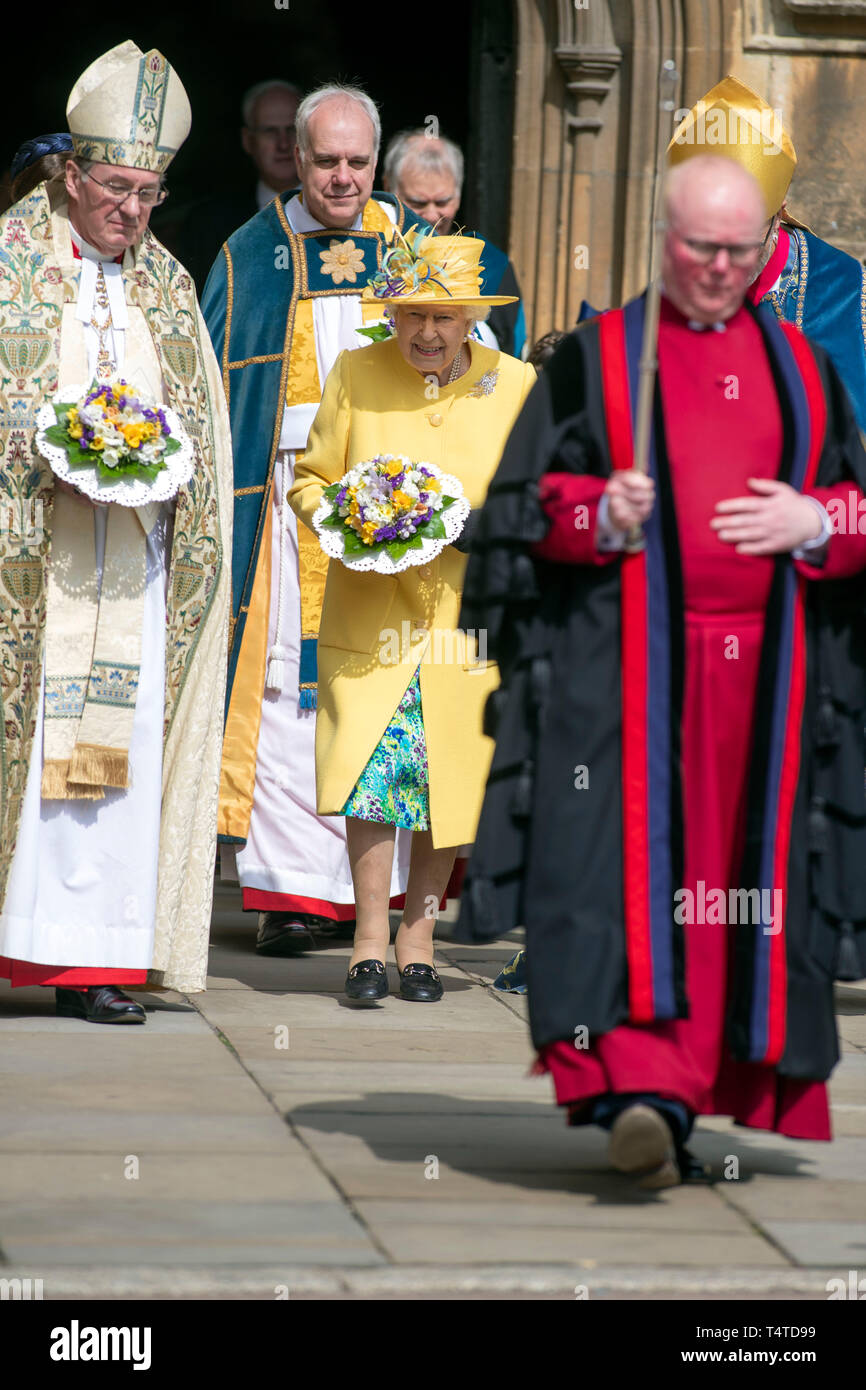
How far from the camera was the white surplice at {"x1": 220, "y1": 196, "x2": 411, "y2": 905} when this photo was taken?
22.1 ft

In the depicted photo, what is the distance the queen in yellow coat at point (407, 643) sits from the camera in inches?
233

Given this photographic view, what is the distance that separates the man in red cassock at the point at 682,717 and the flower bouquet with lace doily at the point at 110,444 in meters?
1.43

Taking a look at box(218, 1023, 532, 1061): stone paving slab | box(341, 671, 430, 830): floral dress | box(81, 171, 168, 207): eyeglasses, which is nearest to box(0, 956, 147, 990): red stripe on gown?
box(218, 1023, 532, 1061): stone paving slab

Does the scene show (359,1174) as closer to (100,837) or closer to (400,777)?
(100,837)

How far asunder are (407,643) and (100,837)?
915mm

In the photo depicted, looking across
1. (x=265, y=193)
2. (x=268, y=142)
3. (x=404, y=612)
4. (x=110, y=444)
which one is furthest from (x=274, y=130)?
(x=110, y=444)

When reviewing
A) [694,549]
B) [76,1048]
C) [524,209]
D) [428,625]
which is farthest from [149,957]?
[524,209]

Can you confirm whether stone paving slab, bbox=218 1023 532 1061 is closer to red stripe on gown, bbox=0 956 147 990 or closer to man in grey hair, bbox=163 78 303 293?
red stripe on gown, bbox=0 956 147 990

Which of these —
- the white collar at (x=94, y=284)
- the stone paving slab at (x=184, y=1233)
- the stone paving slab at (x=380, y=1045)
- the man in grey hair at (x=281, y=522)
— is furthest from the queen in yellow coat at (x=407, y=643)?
the stone paving slab at (x=184, y=1233)

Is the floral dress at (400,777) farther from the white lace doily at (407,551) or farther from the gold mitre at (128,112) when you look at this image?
the gold mitre at (128,112)

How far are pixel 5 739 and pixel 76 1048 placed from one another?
30.9 inches

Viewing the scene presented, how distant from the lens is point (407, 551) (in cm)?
578

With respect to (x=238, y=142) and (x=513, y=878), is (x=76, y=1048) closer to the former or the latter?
(x=513, y=878)

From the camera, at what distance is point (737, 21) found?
29.2 ft
